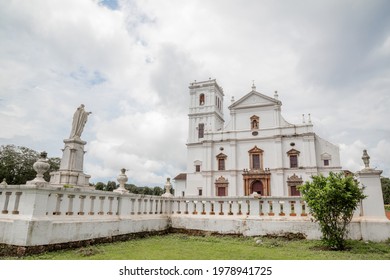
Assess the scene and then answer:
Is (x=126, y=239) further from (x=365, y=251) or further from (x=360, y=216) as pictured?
(x=360, y=216)

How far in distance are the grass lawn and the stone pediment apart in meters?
25.4

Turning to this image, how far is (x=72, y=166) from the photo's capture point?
12.2 m

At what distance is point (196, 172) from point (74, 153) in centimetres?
2055

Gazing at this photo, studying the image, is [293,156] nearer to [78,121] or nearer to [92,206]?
[78,121]

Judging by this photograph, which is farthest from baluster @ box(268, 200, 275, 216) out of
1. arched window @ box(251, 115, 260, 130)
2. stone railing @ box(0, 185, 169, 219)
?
arched window @ box(251, 115, 260, 130)

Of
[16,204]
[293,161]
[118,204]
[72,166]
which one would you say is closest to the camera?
[16,204]

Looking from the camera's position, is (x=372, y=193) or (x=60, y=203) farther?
(x=372, y=193)

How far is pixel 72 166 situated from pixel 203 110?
2447 centimetres

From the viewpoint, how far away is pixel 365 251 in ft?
17.9

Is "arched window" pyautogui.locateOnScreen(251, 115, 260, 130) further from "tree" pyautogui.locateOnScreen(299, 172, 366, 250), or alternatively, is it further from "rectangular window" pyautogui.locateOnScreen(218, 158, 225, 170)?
"tree" pyautogui.locateOnScreen(299, 172, 366, 250)

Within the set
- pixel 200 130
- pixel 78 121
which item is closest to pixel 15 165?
pixel 200 130

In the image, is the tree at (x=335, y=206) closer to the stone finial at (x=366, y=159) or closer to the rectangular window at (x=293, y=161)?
the stone finial at (x=366, y=159)
